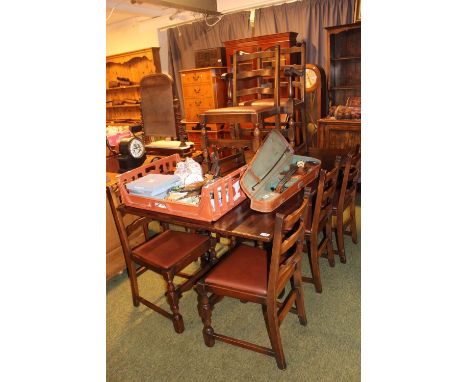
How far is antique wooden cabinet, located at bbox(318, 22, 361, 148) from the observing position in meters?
3.84

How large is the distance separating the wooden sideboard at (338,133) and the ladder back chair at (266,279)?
2377mm

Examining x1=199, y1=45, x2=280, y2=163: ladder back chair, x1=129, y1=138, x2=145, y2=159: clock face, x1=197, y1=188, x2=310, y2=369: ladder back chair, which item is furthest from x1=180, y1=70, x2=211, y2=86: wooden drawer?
x1=197, y1=188, x2=310, y2=369: ladder back chair

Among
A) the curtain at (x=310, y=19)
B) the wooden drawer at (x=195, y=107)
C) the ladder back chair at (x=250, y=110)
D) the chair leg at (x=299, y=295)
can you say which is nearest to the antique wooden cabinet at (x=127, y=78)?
the wooden drawer at (x=195, y=107)

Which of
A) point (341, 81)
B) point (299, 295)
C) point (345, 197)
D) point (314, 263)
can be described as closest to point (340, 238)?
point (345, 197)

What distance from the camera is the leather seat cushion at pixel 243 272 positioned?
1.64 metres

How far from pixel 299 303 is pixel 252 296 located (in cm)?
42

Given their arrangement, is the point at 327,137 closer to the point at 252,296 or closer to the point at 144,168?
the point at 144,168

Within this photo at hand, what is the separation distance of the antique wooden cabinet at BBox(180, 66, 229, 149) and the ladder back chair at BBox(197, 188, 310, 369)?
12.1 ft

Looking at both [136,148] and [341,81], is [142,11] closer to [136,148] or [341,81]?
[341,81]

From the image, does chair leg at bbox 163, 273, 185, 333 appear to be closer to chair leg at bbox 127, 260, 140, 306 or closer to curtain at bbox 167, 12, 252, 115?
chair leg at bbox 127, 260, 140, 306

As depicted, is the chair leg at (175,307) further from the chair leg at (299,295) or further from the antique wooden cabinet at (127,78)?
the antique wooden cabinet at (127,78)
